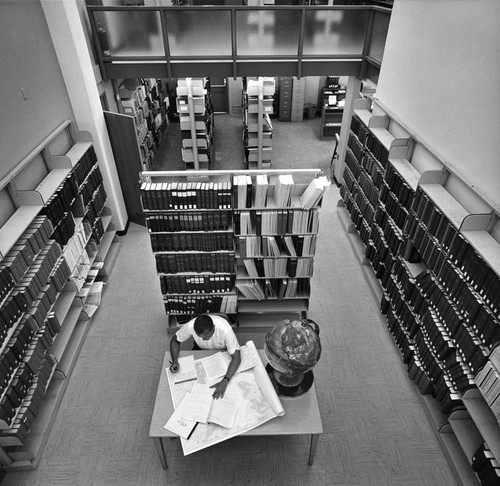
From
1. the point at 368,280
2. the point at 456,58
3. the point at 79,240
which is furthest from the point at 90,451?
the point at 456,58

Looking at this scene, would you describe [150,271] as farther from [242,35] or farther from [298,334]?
[242,35]

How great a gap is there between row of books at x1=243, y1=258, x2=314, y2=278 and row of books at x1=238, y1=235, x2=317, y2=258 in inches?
4.4

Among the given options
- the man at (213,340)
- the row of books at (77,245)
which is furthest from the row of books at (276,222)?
the row of books at (77,245)

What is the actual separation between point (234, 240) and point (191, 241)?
463 millimetres

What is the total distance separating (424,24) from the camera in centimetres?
402

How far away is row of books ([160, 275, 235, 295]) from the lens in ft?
13.7

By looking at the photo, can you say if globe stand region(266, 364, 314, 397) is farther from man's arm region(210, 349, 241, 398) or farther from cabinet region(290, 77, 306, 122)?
cabinet region(290, 77, 306, 122)

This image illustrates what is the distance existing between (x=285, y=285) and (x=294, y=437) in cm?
159

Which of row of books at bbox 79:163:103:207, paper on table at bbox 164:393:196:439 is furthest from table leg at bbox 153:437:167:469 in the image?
row of books at bbox 79:163:103:207

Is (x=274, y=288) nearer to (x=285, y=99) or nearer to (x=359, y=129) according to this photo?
(x=359, y=129)

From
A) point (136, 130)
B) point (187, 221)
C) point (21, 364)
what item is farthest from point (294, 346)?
point (136, 130)

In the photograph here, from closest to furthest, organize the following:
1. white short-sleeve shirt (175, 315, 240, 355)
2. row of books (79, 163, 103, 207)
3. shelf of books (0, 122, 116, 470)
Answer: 1. shelf of books (0, 122, 116, 470)
2. white short-sleeve shirt (175, 315, 240, 355)
3. row of books (79, 163, 103, 207)

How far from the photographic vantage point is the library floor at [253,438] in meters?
3.24

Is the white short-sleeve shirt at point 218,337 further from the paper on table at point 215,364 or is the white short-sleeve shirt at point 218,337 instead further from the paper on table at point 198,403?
the paper on table at point 198,403
